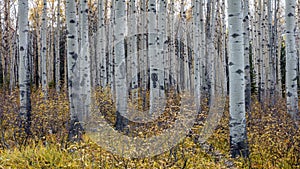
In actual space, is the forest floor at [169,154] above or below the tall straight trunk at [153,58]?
below

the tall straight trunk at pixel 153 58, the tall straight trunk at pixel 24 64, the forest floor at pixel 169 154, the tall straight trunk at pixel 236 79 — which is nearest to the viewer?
the forest floor at pixel 169 154

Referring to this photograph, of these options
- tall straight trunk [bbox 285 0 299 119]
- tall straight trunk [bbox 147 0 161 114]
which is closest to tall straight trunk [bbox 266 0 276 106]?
tall straight trunk [bbox 285 0 299 119]

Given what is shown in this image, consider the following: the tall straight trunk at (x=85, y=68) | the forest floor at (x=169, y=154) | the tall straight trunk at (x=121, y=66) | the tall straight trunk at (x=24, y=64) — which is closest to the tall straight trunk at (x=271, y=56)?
the forest floor at (x=169, y=154)

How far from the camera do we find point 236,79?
566cm

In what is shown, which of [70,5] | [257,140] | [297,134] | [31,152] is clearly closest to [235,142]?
[257,140]

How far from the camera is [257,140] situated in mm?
6199

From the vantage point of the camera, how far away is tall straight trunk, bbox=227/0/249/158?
564cm

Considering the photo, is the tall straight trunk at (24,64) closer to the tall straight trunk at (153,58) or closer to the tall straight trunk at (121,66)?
the tall straight trunk at (121,66)

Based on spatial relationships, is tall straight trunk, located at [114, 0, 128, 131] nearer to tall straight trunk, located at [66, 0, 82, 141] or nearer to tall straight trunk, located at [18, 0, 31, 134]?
tall straight trunk, located at [66, 0, 82, 141]

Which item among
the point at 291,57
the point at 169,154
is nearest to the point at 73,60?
the point at 169,154

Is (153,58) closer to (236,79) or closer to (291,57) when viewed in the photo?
(291,57)

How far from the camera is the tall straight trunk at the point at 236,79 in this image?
5.64 metres

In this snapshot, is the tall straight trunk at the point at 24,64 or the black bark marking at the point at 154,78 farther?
the black bark marking at the point at 154,78

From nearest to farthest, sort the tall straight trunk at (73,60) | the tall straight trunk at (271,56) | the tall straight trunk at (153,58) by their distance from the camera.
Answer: the tall straight trunk at (73,60) < the tall straight trunk at (153,58) < the tall straight trunk at (271,56)
